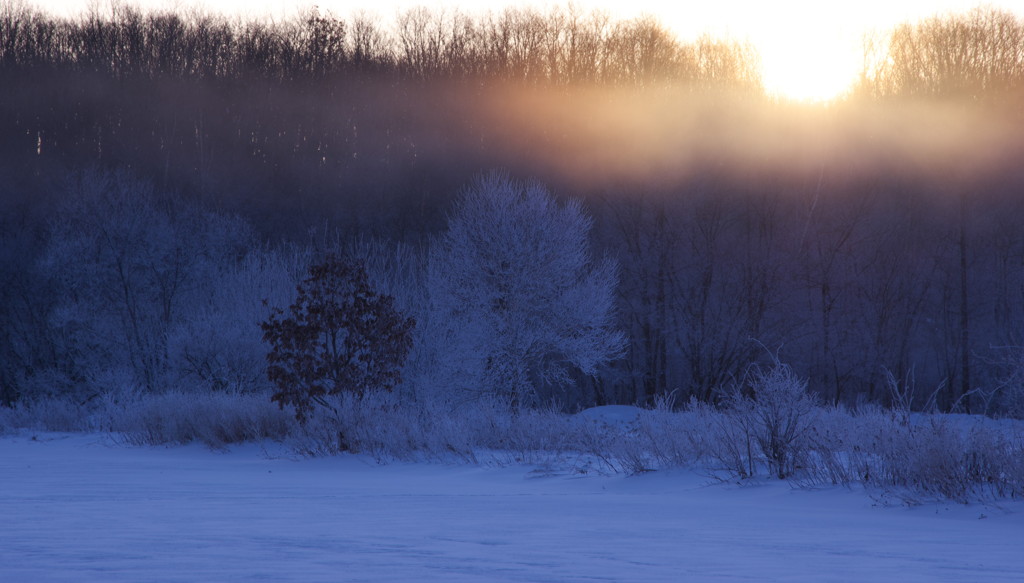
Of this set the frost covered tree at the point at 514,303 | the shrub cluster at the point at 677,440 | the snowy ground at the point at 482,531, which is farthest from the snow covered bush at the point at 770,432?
the frost covered tree at the point at 514,303

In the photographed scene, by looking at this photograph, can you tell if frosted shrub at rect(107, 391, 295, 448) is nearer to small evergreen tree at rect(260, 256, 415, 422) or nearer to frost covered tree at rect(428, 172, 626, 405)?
small evergreen tree at rect(260, 256, 415, 422)

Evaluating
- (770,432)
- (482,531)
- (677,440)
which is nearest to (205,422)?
(677,440)

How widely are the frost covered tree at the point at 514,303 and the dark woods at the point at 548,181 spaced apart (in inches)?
204

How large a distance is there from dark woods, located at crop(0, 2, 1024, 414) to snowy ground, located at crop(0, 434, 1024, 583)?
20.0 m

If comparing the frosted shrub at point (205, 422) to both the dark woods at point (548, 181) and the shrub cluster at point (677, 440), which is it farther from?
the dark woods at point (548, 181)

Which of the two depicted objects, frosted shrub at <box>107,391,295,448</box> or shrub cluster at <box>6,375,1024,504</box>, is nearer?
shrub cluster at <box>6,375,1024,504</box>

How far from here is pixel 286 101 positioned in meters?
45.7

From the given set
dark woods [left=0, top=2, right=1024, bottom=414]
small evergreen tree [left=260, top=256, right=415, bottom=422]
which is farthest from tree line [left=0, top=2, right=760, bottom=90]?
small evergreen tree [left=260, top=256, right=415, bottom=422]

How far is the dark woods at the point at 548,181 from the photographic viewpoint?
35.4 m

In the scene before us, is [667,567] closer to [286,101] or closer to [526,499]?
[526,499]

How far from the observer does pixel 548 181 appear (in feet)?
130

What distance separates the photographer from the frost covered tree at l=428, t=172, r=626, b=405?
29.5 meters

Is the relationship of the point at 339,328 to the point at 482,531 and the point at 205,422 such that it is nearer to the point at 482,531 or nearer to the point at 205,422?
the point at 205,422

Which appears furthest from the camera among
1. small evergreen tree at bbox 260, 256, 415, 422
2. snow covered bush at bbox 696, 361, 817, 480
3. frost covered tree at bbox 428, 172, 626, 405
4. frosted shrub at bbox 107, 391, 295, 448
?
frost covered tree at bbox 428, 172, 626, 405
